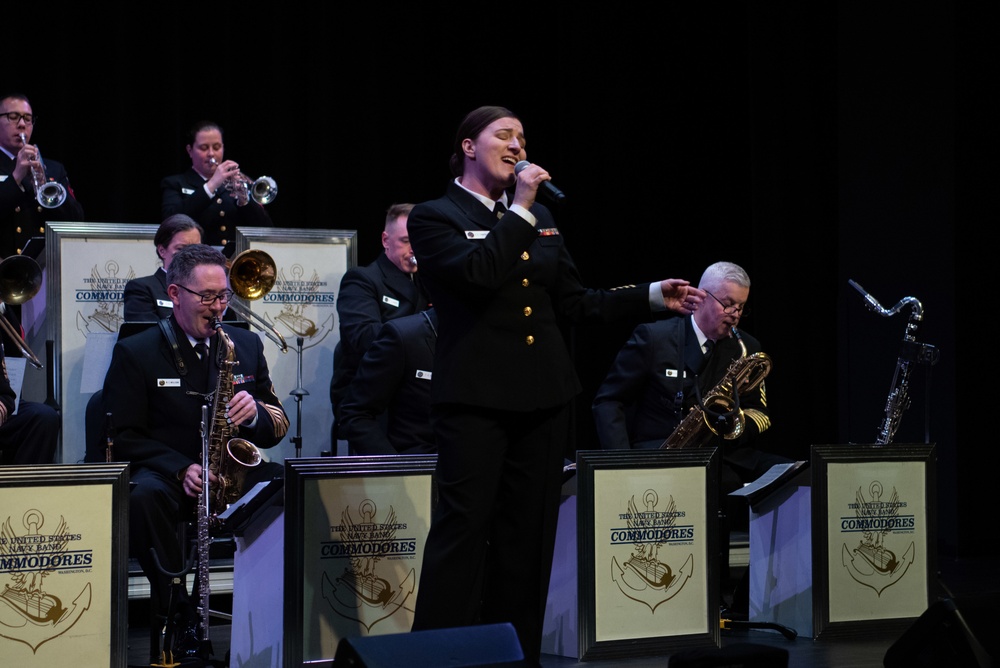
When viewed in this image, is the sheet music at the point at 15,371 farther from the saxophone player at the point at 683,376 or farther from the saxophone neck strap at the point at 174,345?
the saxophone player at the point at 683,376

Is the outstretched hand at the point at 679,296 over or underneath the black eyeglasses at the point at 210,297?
underneath

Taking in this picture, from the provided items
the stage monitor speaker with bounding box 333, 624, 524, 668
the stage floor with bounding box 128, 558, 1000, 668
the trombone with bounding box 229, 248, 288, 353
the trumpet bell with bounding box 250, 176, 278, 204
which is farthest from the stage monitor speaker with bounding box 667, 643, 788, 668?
the trumpet bell with bounding box 250, 176, 278, 204

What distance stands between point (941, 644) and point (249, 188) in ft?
15.6

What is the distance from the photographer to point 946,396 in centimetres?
640

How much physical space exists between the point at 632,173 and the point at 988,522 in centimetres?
274

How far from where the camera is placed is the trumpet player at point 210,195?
636 cm

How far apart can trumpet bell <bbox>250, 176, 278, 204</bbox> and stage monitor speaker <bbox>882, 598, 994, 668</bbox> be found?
4.70 metres

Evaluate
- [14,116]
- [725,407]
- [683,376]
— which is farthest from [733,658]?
[14,116]

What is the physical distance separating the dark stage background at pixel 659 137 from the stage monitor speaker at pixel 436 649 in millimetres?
4594

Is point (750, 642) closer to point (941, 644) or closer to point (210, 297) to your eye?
point (941, 644)

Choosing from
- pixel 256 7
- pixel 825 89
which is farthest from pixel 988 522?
pixel 256 7

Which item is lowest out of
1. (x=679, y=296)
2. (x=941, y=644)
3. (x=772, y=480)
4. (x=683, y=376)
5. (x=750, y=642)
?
(x=750, y=642)

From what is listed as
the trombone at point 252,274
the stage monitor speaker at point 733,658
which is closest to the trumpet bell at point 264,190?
the trombone at point 252,274

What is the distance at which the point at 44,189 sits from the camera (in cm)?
599
